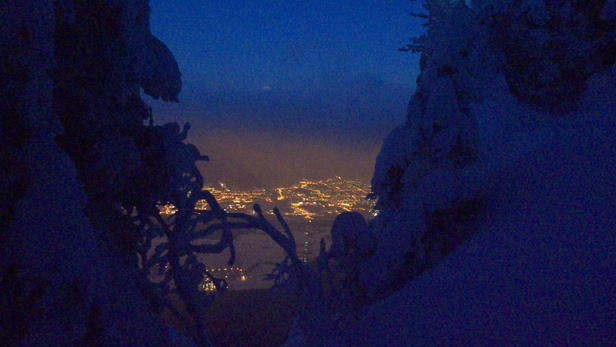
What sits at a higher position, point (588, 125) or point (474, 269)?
point (588, 125)

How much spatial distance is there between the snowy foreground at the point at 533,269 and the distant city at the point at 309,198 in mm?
17238

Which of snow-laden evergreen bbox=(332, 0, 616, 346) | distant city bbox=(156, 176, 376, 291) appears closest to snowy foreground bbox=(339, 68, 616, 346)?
snow-laden evergreen bbox=(332, 0, 616, 346)

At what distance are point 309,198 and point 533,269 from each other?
77.5 feet

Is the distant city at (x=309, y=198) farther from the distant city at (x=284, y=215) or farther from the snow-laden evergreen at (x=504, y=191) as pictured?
the snow-laden evergreen at (x=504, y=191)

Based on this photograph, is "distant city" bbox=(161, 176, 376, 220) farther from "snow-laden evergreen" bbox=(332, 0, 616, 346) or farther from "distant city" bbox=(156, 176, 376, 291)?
"snow-laden evergreen" bbox=(332, 0, 616, 346)

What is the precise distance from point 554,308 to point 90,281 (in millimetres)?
3236

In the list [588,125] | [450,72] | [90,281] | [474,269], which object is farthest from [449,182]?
[90,281]

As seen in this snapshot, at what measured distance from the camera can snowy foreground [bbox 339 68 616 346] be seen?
1.66 meters

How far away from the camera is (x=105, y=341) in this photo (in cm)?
235

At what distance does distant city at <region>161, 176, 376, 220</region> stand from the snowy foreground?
17.2 metres

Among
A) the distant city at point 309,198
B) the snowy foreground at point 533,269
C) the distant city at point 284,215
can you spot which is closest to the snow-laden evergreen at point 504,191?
the snowy foreground at point 533,269

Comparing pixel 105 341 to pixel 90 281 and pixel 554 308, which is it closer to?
pixel 90 281

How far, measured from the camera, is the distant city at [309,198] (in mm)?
22531

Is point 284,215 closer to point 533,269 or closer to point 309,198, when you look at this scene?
point 309,198
